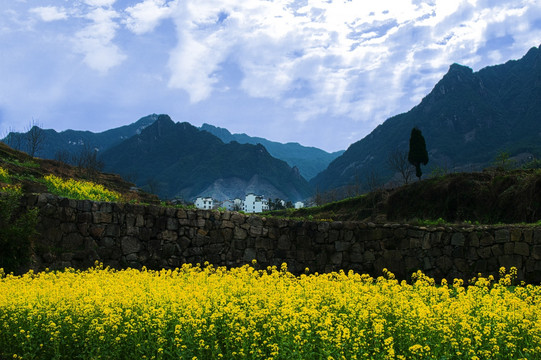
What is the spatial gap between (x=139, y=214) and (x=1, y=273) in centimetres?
464

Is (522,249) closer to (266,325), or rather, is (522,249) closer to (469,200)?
(266,325)

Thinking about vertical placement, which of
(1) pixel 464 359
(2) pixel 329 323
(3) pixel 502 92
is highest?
(3) pixel 502 92

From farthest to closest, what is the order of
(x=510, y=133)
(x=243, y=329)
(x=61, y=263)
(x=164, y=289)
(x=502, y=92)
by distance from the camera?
(x=502, y=92)
(x=510, y=133)
(x=61, y=263)
(x=164, y=289)
(x=243, y=329)

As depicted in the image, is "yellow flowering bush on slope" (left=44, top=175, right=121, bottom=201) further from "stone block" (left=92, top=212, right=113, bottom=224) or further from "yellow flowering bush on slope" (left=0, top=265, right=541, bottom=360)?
"yellow flowering bush on slope" (left=0, top=265, right=541, bottom=360)

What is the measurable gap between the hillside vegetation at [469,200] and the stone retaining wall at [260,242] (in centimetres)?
182

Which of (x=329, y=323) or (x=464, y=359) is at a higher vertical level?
(x=329, y=323)

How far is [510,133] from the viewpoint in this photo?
158 m

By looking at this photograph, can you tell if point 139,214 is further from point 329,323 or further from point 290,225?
point 329,323

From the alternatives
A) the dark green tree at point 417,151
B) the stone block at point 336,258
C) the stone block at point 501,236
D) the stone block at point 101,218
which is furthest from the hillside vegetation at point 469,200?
the dark green tree at point 417,151

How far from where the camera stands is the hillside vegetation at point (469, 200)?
18109 millimetres

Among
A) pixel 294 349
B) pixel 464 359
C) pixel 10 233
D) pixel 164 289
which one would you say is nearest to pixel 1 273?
pixel 10 233

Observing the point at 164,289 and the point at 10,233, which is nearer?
the point at 164,289

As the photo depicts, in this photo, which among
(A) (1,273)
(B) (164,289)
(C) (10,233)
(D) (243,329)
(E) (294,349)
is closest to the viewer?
(E) (294,349)

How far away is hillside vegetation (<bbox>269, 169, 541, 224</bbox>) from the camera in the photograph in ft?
59.4
